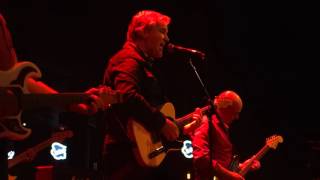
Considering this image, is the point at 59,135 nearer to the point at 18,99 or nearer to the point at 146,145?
the point at 146,145

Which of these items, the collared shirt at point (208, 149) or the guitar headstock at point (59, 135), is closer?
the collared shirt at point (208, 149)

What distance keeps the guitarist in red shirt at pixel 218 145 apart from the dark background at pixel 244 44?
4.00m

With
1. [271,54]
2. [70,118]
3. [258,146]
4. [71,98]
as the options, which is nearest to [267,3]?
[271,54]

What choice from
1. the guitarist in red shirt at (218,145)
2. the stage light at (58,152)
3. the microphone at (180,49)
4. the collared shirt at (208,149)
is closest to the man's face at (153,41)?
the microphone at (180,49)

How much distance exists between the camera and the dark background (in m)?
9.16

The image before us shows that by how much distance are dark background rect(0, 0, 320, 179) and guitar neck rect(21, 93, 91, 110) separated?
6384 millimetres

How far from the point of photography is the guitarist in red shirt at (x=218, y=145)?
177 inches

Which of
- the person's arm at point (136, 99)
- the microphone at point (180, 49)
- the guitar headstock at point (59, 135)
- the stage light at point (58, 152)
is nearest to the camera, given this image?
the person's arm at point (136, 99)

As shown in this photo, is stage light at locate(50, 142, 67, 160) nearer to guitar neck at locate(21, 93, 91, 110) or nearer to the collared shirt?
the collared shirt

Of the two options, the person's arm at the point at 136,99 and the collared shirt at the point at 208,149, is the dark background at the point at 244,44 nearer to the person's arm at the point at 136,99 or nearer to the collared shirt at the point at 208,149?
the collared shirt at the point at 208,149

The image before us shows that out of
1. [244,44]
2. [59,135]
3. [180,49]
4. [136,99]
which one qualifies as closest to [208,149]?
[180,49]

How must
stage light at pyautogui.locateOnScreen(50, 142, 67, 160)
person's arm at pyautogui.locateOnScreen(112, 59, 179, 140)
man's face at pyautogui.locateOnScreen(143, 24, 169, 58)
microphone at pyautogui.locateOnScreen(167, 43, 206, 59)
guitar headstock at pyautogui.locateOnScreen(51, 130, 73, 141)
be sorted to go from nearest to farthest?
1. person's arm at pyautogui.locateOnScreen(112, 59, 179, 140)
2. man's face at pyautogui.locateOnScreen(143, 24, 169, 58)
3. microphone at pyautogui.locateOnScreen(167, 43, 206, 59)
4. guitar headstock at pyautogui.locateOnScreen(51, 130, 73, 141)
5. stage light at pyautogui.locateOnScreen(50, 142, 67, 160)

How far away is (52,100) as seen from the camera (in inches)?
99.9

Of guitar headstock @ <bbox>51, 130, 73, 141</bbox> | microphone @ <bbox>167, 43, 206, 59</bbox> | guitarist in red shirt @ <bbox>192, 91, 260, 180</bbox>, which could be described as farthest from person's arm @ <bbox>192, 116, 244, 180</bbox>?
guitar headstock @ <bbox>51, 130, 73, 141</bbox>
